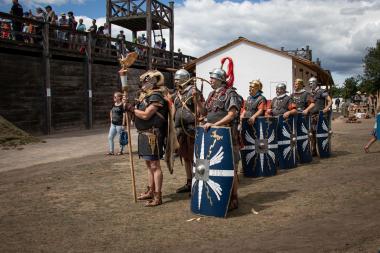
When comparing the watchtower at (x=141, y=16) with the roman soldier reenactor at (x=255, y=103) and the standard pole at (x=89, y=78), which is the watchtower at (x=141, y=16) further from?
the roman soldier reenactor at (x=255, y=103)

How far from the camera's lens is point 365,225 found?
4.51 m

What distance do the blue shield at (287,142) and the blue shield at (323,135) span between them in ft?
4.24

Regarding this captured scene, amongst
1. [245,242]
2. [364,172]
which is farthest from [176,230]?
[364,172]

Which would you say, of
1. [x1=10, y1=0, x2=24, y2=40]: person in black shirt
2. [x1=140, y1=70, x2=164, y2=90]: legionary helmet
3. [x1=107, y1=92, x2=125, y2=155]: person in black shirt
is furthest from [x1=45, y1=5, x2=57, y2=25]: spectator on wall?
[x1=140, y1=70, x2=164, y2=90]: legionary helmet

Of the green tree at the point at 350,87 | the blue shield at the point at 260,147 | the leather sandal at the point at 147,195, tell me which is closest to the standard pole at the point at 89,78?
the blue shield at the point at 260,147

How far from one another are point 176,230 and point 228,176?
0.89 m

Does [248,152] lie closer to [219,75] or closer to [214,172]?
[219,75]

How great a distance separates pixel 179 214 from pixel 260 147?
9.28 feet

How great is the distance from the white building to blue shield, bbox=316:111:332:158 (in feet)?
40.3

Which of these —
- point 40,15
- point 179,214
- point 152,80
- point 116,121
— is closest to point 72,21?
point 40,15

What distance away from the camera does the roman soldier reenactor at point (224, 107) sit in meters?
5.39

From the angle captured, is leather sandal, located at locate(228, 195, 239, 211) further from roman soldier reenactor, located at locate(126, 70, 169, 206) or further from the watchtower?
the watchtower

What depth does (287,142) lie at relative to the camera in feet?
27.8

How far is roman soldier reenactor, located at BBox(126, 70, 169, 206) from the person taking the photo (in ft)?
18.1
